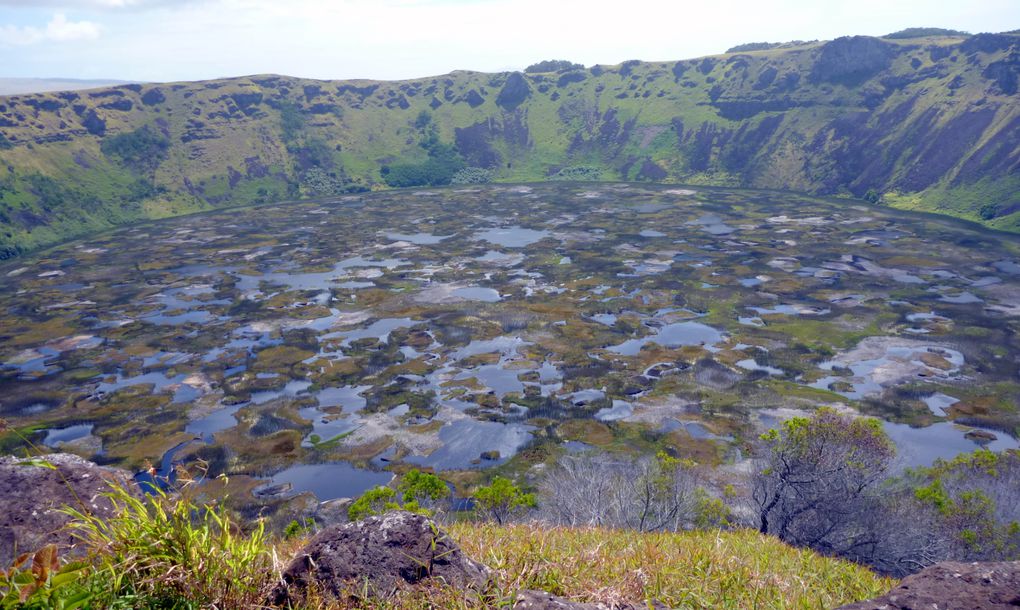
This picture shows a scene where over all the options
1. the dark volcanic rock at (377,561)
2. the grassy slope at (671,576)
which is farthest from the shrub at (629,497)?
the dark volcanic rock at (377,561)

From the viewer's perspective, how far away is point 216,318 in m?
84.2

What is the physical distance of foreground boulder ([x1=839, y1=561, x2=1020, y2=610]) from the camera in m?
7.05

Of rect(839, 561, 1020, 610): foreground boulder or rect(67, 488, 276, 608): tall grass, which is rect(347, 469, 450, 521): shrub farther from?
rect(839, 561, 1020, 610): foreground boulder

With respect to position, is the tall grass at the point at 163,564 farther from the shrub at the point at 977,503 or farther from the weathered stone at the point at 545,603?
the shrub at the point at 977,503

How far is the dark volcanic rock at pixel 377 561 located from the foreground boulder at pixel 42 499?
4743 millimetres

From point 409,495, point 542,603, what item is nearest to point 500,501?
point 409,495

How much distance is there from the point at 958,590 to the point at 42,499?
17.1 m

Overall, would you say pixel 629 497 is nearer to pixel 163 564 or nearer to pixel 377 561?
pixel 377 561

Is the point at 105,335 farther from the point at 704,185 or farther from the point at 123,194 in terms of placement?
the point at 704,185

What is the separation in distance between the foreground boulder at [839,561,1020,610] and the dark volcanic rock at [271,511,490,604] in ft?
16.4

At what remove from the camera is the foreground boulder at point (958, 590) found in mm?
7055

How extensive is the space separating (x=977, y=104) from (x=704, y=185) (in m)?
74.0

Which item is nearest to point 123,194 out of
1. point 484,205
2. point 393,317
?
point 484,205

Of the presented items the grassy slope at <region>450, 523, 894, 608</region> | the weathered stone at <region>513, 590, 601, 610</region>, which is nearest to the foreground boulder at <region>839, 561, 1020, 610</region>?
the grassy slope at <region>450, 523, 894, 608</region>
